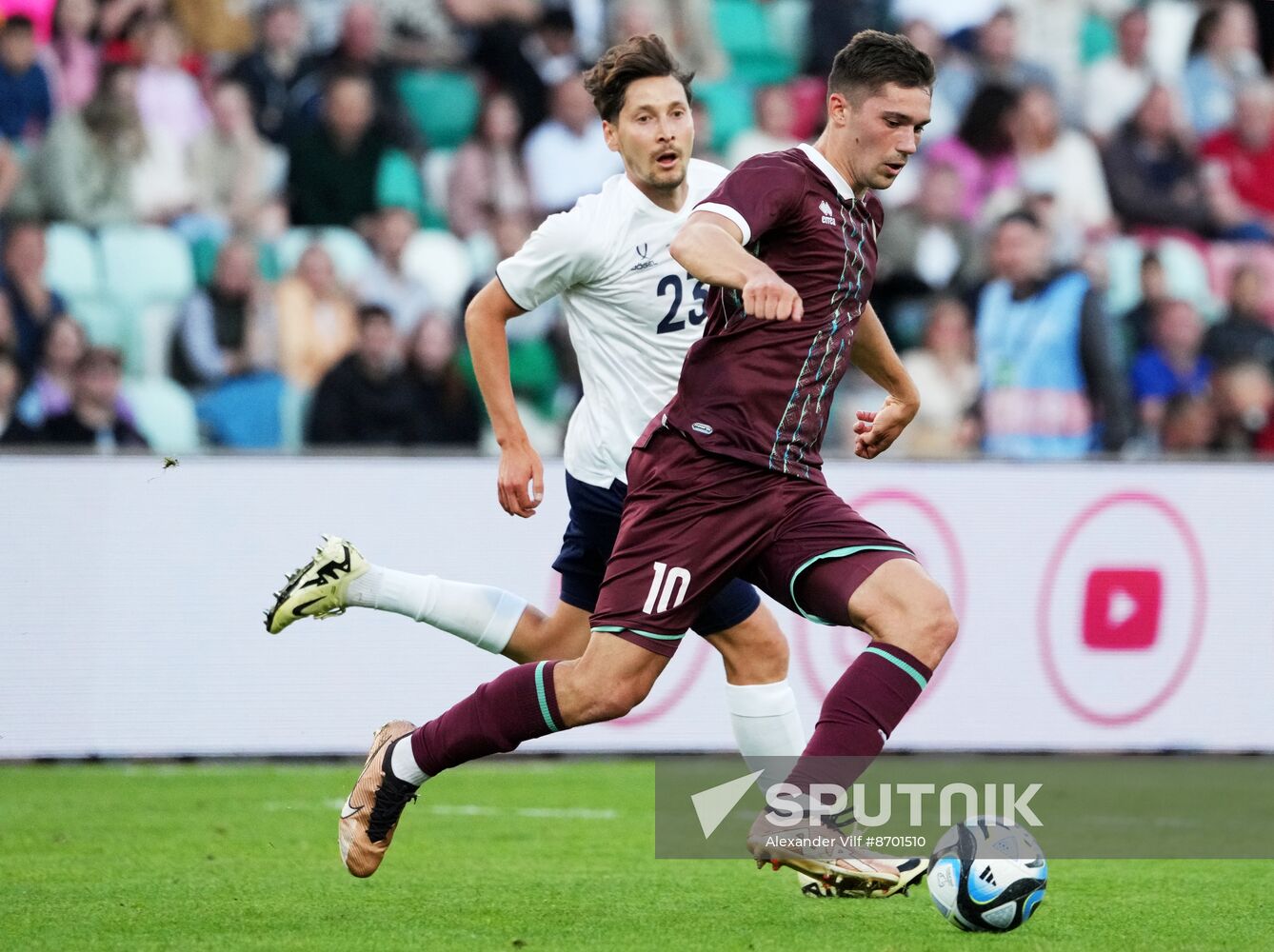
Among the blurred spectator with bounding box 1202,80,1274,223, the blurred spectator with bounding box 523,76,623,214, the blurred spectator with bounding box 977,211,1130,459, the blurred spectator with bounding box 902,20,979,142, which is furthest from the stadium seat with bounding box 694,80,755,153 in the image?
the blurred spectator with bounding box 1202,80,1274,223

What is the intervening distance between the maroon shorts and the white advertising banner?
13.9ft

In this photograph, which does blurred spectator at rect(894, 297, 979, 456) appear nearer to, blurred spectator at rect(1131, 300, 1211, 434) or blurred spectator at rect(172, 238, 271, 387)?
blurred spectator at rect(1131, 300, 1211, 434)

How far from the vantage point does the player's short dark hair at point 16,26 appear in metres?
Answer: 12.0

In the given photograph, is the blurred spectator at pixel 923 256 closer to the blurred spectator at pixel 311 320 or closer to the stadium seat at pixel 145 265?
the blurred spectator at pixel 311 320

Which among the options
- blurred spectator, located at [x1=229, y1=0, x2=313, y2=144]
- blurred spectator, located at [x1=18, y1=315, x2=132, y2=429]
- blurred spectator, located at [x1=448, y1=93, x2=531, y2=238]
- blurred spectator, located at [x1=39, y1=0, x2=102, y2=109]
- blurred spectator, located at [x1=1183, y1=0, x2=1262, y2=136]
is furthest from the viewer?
blurred spectator, located at [x1=1183, y1=0, x2=1262, y2=136]

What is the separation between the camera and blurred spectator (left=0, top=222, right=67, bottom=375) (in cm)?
1113

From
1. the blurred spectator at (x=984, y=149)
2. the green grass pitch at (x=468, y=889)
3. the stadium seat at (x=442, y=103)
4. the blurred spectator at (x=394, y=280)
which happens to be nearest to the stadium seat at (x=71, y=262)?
the blurred spectator at (x=394, y=280)

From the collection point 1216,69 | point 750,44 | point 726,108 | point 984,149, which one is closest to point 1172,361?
point 984,149

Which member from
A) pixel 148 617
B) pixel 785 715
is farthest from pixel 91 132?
pixel 785 715

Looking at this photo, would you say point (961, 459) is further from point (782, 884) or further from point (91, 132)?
point (91, 132)

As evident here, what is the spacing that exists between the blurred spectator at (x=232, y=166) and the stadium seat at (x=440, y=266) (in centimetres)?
99

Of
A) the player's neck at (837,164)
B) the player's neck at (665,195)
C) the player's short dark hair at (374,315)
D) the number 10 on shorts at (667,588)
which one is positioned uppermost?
the player's neck at (837,164)

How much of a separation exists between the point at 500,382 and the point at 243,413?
5.66 meters

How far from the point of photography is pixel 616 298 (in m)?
6.12
